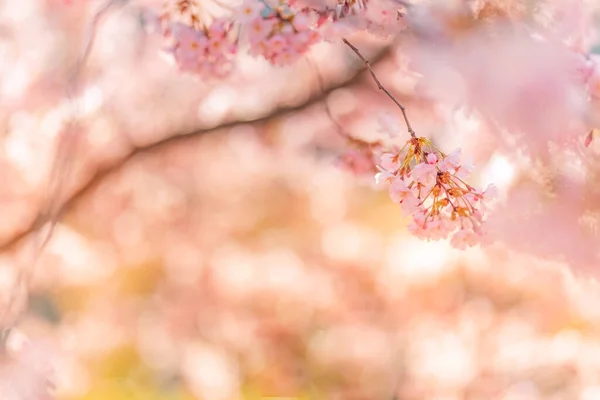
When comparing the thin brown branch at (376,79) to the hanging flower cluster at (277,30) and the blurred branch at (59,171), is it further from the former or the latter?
the blurred branch at (59,171)

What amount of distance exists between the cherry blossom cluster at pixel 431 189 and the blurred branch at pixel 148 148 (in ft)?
0.60

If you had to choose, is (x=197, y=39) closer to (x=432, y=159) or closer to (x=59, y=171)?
(x=59, y=171)

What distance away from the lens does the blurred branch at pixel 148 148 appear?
91cm

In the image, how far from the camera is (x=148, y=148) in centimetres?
94

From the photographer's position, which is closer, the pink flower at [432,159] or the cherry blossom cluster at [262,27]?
the pink flower at [432,159]

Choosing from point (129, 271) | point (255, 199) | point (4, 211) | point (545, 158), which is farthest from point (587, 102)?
point (4, 211)

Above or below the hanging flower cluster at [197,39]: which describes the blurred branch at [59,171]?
below

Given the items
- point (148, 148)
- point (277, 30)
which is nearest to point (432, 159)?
point (277, 30)

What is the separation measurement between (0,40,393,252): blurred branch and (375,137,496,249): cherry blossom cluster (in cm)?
18

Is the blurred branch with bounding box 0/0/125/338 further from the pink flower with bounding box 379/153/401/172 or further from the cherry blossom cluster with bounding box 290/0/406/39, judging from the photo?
the pink flower with bounding box 379/153/401/172

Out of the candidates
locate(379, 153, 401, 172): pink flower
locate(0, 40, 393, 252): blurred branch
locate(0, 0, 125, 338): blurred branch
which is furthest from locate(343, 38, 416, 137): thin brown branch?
locate(0, 0, 125, 338): blurred branch

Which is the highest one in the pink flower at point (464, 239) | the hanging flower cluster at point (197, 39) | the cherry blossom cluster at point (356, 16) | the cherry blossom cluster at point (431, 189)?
the cherry blossom cluster at point (356, 16)

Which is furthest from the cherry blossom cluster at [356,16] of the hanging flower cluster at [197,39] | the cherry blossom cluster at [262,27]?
the hanging flower cluster at [197,39]

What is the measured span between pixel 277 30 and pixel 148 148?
272mm
